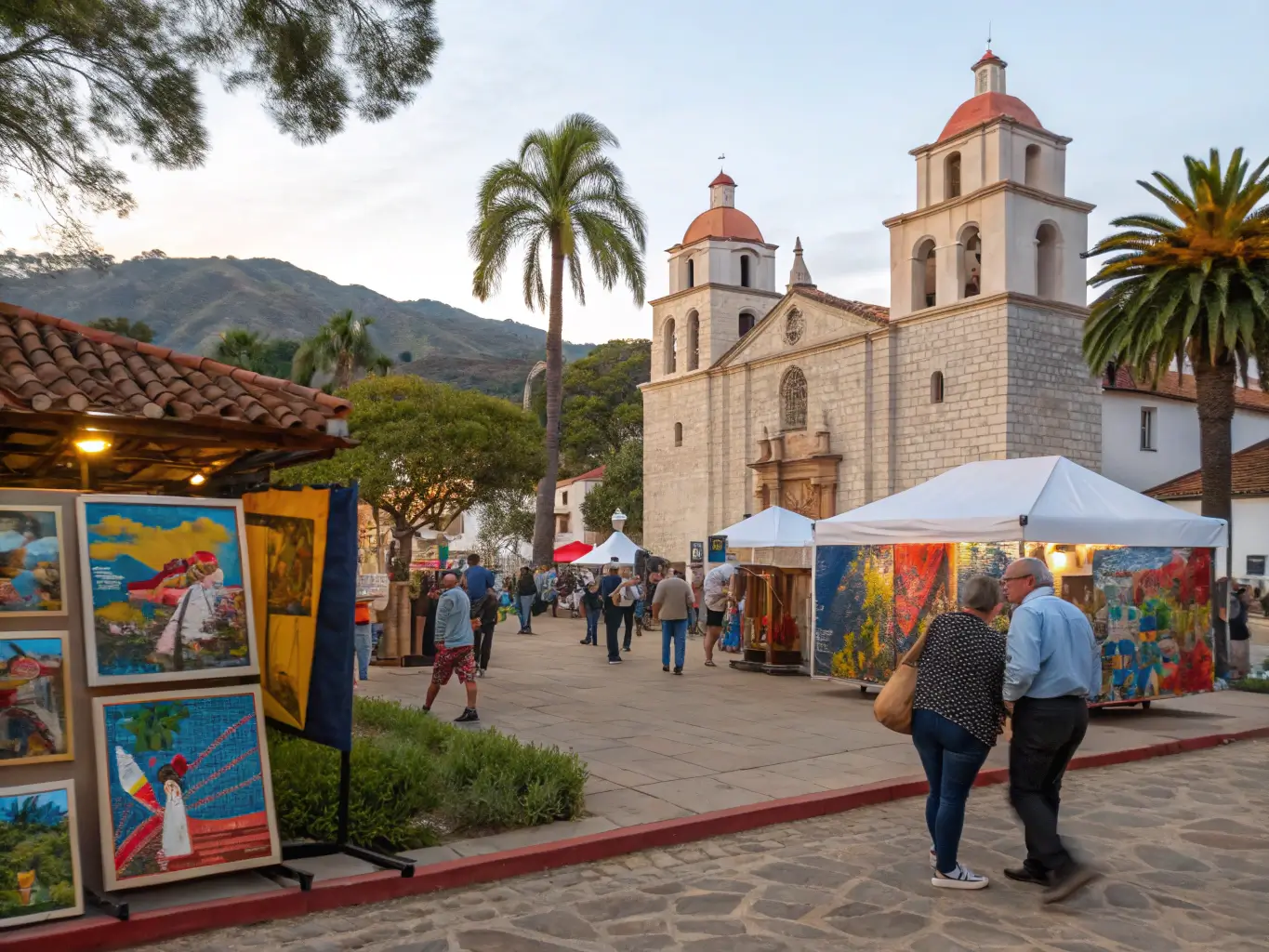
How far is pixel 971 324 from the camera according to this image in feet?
91.7

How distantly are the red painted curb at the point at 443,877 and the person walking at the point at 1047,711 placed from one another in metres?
2.11

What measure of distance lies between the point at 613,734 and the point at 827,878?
178 inches

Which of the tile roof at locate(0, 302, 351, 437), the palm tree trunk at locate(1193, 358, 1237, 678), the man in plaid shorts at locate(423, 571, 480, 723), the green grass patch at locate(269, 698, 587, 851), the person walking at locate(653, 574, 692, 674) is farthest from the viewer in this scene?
the palm tree trunk at locate(1193, 358, 1237, 678)

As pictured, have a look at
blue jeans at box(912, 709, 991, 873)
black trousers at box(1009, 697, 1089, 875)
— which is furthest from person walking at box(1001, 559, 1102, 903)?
blue jeans at box(912, 709, 991, 873)

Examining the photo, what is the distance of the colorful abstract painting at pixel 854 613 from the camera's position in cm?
1292

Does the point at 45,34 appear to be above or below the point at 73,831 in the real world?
above

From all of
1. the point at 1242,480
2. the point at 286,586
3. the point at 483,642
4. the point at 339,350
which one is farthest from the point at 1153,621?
the point at 339,350

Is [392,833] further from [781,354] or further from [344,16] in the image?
[781,354]

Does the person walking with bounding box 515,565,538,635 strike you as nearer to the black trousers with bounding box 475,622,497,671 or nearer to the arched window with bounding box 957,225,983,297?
the black trousers with bounding box 475,622,497,671

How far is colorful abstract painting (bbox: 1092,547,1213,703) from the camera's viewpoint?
1171 centimetres

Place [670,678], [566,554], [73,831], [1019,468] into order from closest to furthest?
[73,831] → [1019,468] → [670,678] → [566,554]

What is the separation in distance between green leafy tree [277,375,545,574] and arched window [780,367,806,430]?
324 inches

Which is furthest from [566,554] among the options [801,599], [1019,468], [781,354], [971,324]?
[1019,468]

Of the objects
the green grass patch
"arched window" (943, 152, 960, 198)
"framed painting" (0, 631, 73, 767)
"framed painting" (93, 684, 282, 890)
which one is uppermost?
"arched window" (943, 152, 960, 198)
